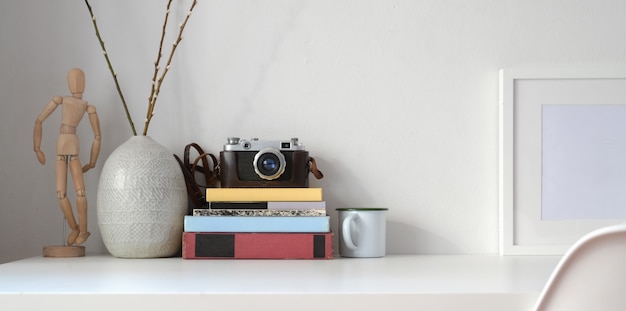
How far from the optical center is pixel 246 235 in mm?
1422

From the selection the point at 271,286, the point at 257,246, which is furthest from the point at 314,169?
the point at 271,286

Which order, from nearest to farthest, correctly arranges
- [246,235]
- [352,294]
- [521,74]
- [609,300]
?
[609,300] → [352,294] → [246,235] → [521,74]

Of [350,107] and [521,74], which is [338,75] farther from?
[521,74]

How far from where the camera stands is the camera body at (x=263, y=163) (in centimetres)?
148

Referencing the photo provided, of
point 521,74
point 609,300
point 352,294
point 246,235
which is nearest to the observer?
point 609,300

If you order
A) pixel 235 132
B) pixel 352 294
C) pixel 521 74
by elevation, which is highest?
pixel 521 74

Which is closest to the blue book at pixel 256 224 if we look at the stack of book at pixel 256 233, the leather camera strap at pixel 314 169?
the stack of book at pixel 256 233

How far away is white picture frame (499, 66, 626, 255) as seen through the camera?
1578 mm

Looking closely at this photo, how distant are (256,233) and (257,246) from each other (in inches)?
0.9

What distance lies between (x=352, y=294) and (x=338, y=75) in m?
0.74

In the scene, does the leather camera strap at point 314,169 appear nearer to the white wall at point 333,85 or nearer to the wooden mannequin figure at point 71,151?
the white wall at point 333,85

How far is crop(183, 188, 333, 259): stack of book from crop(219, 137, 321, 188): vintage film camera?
0.07 meters

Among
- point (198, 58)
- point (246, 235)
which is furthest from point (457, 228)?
point (198, 58)

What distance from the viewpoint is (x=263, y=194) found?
1.46m
